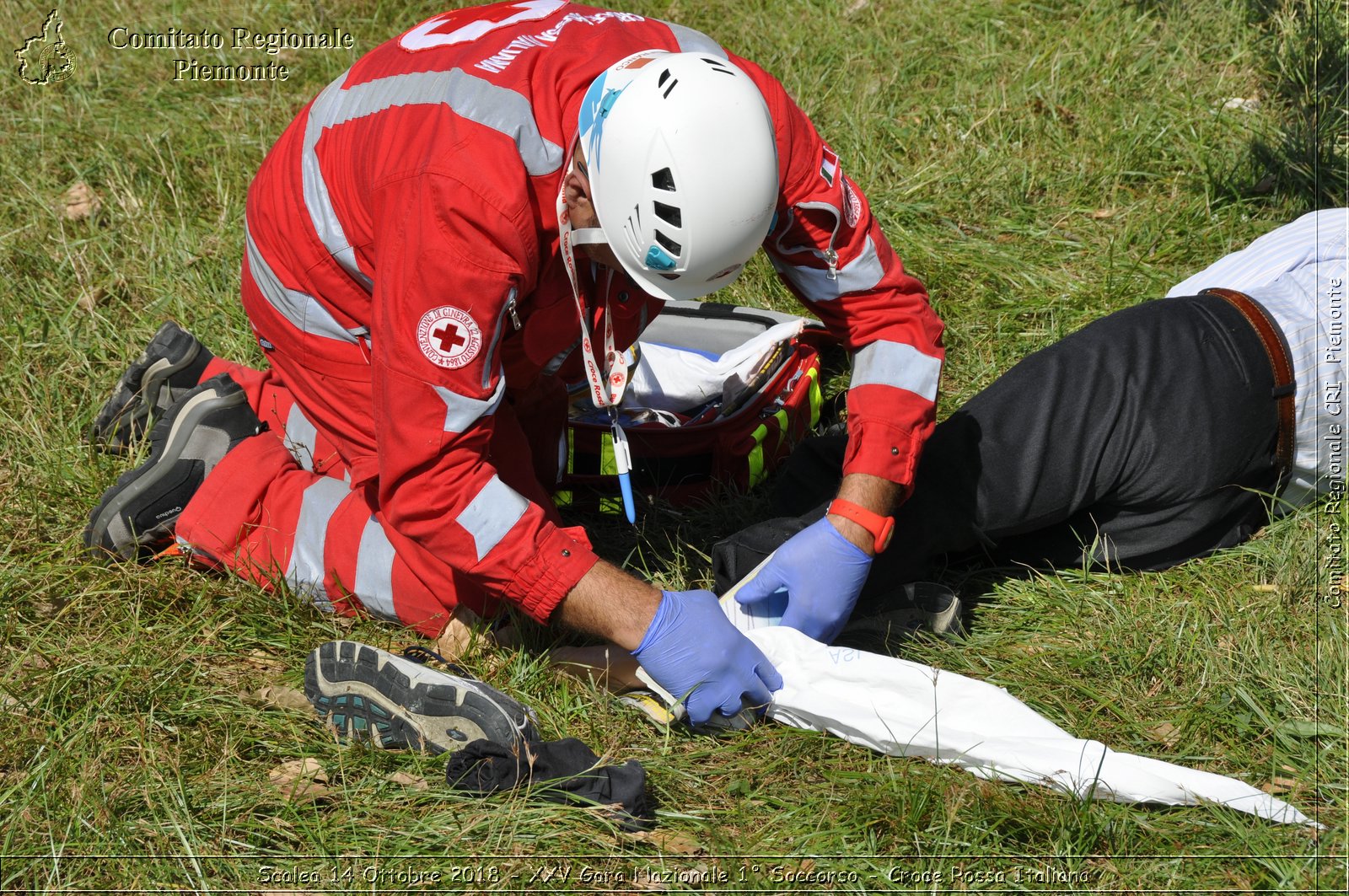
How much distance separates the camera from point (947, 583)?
3.08 meters

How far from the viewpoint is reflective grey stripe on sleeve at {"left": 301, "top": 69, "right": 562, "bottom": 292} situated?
2.33 metres

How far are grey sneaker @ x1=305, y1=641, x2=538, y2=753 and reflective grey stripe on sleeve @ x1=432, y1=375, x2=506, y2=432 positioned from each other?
59cm

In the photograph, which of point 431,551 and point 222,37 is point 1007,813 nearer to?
point 431,551

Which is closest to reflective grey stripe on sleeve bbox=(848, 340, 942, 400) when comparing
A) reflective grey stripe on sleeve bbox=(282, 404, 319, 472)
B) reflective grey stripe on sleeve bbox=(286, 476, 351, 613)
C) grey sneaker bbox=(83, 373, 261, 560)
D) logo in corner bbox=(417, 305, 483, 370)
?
logo in corner bbox=(417, 305, 483, 370)

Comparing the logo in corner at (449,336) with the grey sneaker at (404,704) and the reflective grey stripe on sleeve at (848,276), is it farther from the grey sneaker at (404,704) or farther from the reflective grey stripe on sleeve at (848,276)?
the reflective grey stripe on sleeve at (848,276)

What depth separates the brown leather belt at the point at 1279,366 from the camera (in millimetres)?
2797

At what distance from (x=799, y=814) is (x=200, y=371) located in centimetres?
234

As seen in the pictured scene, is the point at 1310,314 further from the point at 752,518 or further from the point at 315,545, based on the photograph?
the point at 315,545

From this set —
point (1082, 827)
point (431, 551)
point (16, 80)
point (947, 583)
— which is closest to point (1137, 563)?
point (947, 583)

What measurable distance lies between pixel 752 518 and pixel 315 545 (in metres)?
1.23

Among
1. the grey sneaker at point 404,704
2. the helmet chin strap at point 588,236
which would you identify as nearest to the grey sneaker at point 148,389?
the grey sneaker at point 404,704

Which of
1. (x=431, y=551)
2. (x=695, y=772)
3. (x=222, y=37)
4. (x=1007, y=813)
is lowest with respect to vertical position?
(x=695, y=772)

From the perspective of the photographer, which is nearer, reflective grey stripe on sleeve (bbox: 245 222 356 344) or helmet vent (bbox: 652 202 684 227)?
helmet vent (bbox: 652 202 684 227)

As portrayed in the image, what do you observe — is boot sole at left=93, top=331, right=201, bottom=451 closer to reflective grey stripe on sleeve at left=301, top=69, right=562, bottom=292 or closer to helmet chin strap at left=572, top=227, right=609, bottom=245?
reflective grey stripe on sleeve at left=301, top=69, right=562, bottom=292
